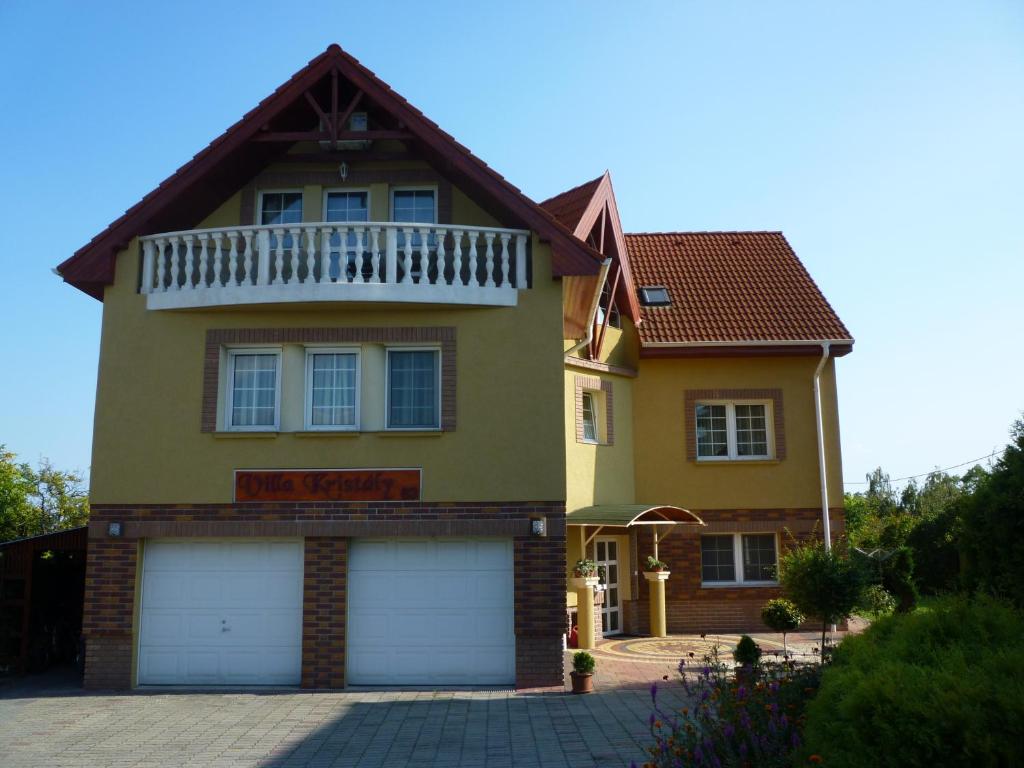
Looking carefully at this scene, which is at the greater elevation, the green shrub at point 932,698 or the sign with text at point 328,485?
the sign with text at point 328,485

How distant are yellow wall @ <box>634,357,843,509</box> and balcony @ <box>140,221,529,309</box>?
257 inches

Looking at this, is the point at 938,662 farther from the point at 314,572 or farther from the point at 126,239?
the point at 126,239

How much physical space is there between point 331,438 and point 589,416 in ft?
21.6

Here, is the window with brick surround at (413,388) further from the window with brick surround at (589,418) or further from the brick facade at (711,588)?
the brick facade at (711,588)

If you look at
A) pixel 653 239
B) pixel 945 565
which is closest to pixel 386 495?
pixel 653 239

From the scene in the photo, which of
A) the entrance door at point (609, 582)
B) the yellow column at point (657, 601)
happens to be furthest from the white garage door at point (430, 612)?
the yellow column at point (657, 601)

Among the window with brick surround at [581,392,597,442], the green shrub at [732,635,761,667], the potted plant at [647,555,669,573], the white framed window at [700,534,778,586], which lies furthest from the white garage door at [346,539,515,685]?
the white framed window at [700,534,778,586]

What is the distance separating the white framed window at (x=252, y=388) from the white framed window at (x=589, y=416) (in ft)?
22.3

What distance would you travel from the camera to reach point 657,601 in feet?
59.6

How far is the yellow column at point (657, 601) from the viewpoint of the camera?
59.2 feet

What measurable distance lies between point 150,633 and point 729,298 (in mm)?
13988

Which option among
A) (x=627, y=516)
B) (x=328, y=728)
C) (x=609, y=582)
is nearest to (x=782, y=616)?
(x=627, y=516)

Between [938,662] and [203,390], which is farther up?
[203,390]

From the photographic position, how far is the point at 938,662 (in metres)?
5.71
